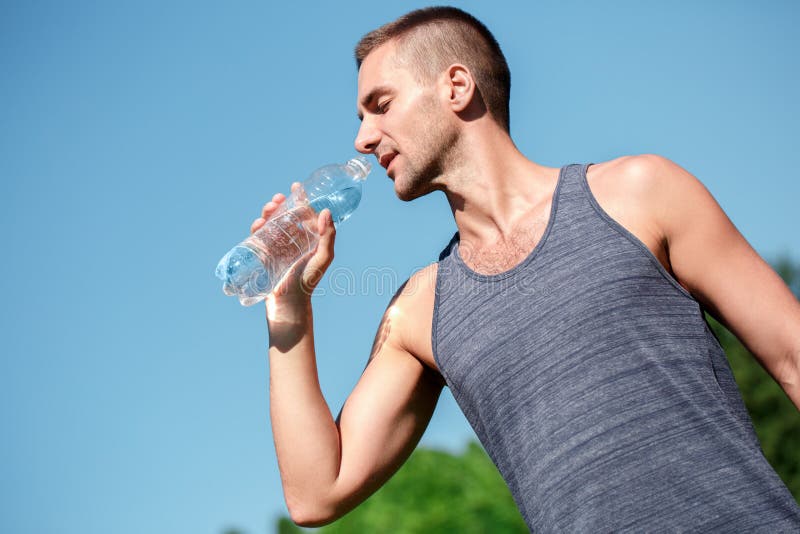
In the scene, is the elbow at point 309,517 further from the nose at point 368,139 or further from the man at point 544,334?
the nose at point 368,139

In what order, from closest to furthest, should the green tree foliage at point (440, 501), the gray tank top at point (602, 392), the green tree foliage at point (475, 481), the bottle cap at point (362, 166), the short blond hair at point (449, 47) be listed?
the gray tank top at point (602, 392)
the short blond hair at point (449, 47)
the bottle cap at point (362, 166)
the green tree foliage at point (475, 481)
the green tree foliage at point (440, 501)

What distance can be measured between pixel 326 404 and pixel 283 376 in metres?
0.23

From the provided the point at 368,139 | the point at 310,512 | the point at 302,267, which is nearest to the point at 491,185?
the point at 368,139

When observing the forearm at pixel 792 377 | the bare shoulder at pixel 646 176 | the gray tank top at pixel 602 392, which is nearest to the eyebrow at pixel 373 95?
the gray tank top at pixel 602 392

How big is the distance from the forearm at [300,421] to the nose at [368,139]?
0.78 meters

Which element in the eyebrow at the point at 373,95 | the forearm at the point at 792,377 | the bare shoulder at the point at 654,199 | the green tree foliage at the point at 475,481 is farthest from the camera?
Result: the green tree foliage at the point at 475,481

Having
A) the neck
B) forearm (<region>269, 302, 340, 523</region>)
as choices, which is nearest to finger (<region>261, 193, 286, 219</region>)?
forearm (<region>269, 302, 340, 523</region>)

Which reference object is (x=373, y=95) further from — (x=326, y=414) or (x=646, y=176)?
(x=326, y=414)

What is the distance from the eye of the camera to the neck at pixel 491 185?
397 cm

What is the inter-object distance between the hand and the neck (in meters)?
0.60

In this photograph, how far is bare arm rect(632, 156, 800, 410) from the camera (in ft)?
10.7

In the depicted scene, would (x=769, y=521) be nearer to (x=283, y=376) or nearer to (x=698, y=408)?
(x=698, y=408)

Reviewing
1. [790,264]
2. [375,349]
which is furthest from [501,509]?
[375,349]

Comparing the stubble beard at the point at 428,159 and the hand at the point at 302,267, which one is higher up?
the stubble beard at the point at 428,159
